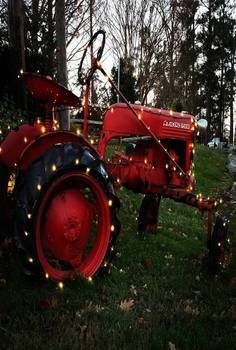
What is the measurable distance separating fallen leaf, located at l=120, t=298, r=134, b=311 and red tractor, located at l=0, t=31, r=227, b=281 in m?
0.41

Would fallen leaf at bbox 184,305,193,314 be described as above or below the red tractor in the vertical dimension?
below

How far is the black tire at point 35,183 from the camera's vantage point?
3.95 m

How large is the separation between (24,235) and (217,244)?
2.43m

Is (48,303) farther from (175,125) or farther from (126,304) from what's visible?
(175,125)

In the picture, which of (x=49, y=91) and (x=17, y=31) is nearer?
(x=49, y=91)

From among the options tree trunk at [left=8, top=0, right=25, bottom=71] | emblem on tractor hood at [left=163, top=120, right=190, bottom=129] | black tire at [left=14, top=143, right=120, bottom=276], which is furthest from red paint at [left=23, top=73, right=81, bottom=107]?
tree trunk at [left=8, top=0, right=25, bottom=71]

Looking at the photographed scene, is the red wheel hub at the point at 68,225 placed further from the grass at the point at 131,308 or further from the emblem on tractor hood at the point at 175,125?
the emblem on tractor hood at the point at 175,125

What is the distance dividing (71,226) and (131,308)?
833 millimetres

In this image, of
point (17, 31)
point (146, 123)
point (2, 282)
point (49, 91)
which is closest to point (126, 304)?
point (2, 282)

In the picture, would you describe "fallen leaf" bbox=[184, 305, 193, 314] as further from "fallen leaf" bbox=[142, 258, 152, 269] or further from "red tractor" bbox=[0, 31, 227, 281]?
"fallen leaf" bbox=[142, 258, 152, 269]

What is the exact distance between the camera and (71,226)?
4355mm

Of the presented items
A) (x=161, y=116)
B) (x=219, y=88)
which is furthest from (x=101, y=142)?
(x=219, y=88)

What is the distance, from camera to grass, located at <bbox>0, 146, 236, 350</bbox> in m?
3.54

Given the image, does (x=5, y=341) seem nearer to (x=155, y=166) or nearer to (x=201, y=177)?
(x=155, y=166)
